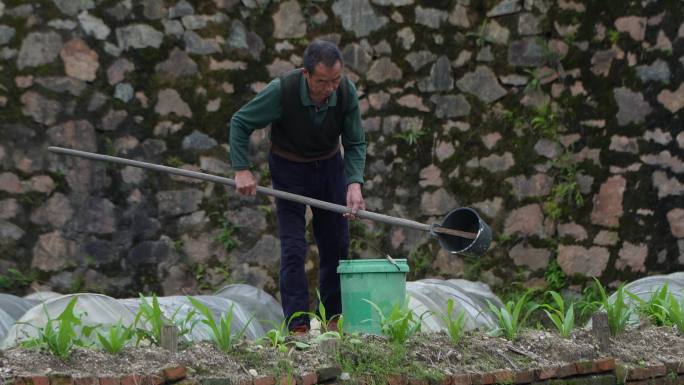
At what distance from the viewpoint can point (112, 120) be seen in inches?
293

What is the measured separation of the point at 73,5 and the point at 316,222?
9.03 ft

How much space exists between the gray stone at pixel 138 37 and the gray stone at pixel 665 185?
10.6 ft

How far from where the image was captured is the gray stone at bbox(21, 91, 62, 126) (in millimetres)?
7320

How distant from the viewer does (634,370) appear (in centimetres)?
464

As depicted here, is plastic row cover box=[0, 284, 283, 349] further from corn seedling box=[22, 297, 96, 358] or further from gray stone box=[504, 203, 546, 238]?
gray stone box=[504, 203, 546, 238]

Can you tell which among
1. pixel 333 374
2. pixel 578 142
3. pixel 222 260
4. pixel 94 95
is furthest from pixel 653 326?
pixel 94 95

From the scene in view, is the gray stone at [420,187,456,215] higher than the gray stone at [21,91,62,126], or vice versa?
the gray stone at [21,91,62,126]

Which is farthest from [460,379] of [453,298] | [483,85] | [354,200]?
[483,85]

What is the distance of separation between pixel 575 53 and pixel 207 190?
2502 mm

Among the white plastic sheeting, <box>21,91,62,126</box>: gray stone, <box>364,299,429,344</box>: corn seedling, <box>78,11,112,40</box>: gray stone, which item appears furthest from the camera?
<box>78,11,112,40</box>: gray stone

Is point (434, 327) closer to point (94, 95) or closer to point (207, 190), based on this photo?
point (207, 190)

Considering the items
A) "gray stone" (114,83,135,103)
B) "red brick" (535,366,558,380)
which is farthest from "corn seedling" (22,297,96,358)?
"gray stone" (114,83,135,103)

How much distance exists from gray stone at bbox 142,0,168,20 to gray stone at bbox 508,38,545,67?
2.24 meters

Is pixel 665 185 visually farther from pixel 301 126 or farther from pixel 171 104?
pixel 171 104
